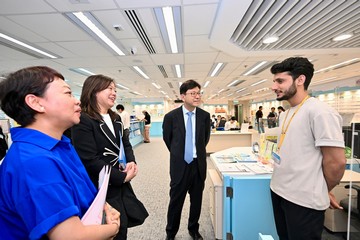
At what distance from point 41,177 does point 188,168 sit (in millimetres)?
1533

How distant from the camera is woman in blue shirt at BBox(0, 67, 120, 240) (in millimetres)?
591

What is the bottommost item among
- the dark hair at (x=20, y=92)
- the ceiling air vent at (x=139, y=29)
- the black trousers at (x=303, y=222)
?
the black trousers at (x=303, y=222)

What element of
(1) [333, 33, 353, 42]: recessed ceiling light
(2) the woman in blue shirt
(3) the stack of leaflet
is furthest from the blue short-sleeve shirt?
(1) [333, 33, 353, 42]: recessed ceiling light

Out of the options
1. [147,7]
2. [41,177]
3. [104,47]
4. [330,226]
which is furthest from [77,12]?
[330,226]

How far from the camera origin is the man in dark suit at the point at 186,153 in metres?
2.01

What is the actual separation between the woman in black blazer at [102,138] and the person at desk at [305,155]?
1.10 meters

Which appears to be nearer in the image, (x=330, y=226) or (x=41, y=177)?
(x=41, y=177)

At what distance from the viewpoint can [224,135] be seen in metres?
6.24

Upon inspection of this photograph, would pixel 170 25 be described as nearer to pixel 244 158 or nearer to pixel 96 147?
pixel 244 158

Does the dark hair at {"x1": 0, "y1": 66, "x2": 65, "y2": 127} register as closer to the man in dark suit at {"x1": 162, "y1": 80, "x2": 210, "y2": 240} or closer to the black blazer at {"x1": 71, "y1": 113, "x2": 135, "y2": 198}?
the black blazer at {"x1": 71, "y1": 113, "x2": 135, "y2": 198}

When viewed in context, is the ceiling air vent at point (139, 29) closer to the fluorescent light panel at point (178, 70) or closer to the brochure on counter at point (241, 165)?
the fluorescent light panel at point (178, 70)

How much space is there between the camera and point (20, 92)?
2.31ft

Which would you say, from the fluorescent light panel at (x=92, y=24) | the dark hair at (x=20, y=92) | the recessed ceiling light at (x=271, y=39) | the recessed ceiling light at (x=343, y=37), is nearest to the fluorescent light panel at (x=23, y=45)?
the fluorescent light panel at (x=92, y=24)

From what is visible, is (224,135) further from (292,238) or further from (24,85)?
(24,85)
